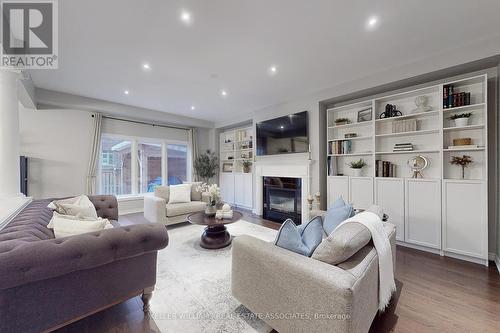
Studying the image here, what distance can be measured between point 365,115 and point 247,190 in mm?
3362

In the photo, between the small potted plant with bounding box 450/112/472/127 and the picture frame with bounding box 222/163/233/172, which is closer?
the small potted plant with bounding box 450/112/472/127

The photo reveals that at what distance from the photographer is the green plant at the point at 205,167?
629cm

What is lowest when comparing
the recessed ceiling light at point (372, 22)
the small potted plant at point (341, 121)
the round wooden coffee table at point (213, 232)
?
the round wooden coffee table at point (213, 232)

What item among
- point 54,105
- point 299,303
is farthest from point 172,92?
point 299,303

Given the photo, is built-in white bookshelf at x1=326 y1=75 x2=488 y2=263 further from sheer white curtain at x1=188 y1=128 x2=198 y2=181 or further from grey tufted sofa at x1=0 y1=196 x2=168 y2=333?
sheer white curtain at x1=188 y1=128 x2=198 y2=181

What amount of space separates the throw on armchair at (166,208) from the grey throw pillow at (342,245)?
2.65m

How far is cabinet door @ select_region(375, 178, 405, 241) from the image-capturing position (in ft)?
10.2

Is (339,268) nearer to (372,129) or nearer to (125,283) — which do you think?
(125,283)

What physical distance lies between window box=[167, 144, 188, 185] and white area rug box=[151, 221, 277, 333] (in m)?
3.40

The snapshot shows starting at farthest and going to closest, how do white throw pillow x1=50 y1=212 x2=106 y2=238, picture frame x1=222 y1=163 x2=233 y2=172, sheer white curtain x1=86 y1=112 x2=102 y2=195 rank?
picture frame x1=222 y1=163 x2=233 y2=172, sheer white curtain x1=86 y1=112 x2=102 y2=195, white throw pillow x1=50 y1=212 x2=106 y2=238

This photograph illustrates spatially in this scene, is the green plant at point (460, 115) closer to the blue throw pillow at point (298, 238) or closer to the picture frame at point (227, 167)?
the blue throw pillow at point (298, 238)

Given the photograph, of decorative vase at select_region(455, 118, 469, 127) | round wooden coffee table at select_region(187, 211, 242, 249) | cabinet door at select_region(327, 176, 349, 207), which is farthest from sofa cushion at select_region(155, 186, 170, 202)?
decorative vase at select_region(455, 118, 469, 127)

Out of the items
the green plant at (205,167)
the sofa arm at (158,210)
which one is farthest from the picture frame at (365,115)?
the green plant at (205,167)

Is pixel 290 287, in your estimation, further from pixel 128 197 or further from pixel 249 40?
pixel 128 197
